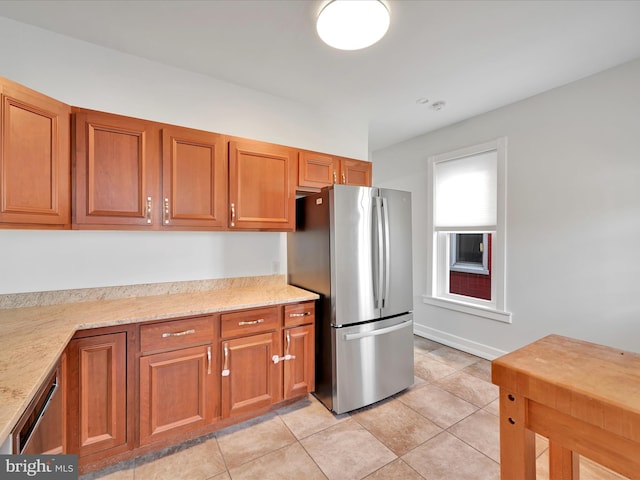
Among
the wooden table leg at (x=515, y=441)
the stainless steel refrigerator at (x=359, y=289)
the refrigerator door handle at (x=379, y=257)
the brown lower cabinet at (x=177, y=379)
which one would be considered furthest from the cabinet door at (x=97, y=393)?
the wooden table leg at (x=515, y=441)

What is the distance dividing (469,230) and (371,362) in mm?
2032

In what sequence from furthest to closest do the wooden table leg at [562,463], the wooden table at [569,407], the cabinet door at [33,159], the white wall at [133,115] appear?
the white wall at [133,115] → the cabinet door at [33,159] → the wooden table leg at [562,463] → the wooden table at [569,407]

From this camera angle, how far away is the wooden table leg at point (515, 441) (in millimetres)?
1033

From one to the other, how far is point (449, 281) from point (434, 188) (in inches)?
48.6

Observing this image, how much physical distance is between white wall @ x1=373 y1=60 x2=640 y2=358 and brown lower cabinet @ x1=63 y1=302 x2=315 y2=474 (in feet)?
7.29

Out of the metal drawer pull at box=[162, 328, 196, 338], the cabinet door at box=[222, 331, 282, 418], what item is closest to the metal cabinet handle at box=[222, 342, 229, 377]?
the cabinet door at box=[222, 331, 282, 418]

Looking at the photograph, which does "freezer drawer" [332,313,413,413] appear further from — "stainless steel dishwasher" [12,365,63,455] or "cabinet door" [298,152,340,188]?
"stainless steel dishwasher" [12,365,63,455]

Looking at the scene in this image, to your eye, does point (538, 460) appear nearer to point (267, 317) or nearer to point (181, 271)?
point (267, 317)

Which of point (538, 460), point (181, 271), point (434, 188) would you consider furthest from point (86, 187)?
point (434, 188)

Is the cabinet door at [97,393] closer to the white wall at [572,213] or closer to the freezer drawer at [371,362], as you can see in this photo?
the freezer drawer at [371,362]

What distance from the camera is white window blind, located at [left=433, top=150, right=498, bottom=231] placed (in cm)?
316

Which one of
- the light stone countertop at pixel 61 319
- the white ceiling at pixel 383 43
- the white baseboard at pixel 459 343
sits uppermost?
the white ceiling at pixel 383 43

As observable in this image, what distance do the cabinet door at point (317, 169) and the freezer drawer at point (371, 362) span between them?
1.32 m

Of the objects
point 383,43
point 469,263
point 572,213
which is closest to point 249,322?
point 383,43
